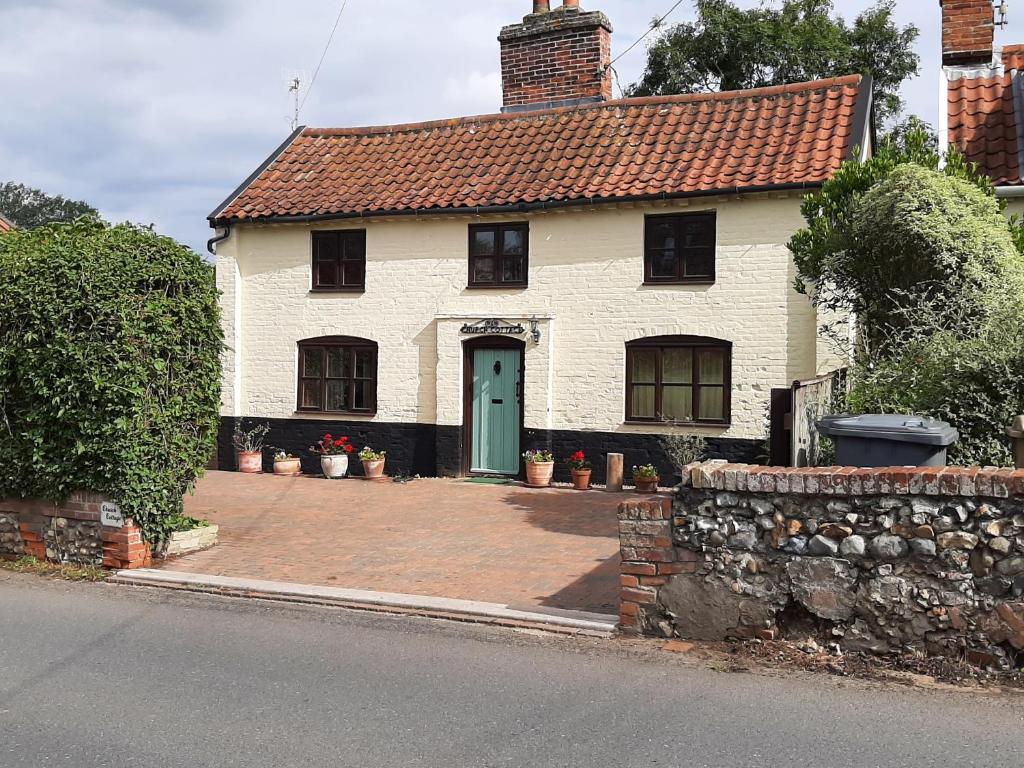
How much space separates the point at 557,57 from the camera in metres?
18.3

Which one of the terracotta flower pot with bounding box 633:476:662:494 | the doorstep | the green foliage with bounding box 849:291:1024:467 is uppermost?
the green foliage with bounding box 849:291:1024:467

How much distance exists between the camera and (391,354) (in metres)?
16.9

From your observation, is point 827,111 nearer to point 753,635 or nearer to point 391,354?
point 391,354

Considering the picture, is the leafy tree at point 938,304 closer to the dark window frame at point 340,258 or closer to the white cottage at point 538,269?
the white cottage at point 538,269

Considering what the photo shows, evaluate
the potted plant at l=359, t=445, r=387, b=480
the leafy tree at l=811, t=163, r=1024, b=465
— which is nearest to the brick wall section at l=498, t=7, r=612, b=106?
the potted plant at l=359, t=445, r=387, b=480

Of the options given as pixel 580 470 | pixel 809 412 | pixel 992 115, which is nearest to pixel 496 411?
pixel 580 470

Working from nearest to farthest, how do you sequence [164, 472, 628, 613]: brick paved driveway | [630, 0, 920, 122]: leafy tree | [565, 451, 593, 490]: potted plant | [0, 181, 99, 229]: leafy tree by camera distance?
[164, 472, 628, 613]: brick paved driveway < [565, 451, 593, 490]: potted plant < [630, 0, 920, 122]: leafy tree < [0, 181, 99, 229]: leafy tree

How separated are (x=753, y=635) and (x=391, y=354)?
1141 cm

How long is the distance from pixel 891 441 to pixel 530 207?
9717mm

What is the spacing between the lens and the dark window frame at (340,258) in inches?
677

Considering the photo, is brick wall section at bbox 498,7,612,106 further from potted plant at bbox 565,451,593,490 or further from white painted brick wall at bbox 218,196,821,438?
potted plant at bbox 565,451,593,490

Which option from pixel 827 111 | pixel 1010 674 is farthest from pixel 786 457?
pixel 827 111

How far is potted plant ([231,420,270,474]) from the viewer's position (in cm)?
1744

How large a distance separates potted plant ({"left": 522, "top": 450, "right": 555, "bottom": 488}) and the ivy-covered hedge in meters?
6.64
